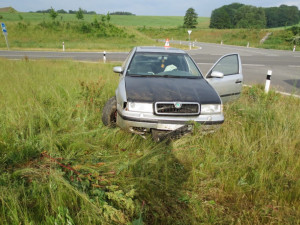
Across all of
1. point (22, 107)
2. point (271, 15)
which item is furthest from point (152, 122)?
point (271, 15)

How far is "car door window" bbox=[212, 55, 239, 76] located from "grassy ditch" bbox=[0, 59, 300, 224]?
1.36 meters

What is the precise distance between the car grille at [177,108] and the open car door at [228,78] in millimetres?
1347

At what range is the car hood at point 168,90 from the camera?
3.02 m

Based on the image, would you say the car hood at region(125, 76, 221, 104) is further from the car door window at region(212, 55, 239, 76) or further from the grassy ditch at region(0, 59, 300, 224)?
the car door window at region(212, 55, 239, 76)

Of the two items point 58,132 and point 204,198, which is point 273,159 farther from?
point 58,132

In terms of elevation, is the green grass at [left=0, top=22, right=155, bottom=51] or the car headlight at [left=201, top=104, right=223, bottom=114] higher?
the green grass at [left=0, top=22, right=155, bottom=51]

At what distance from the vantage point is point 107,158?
2.66 meters

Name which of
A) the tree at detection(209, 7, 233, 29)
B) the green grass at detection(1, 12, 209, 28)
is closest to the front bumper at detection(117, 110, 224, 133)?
the green grass at detection(1, 12, 209, 28)

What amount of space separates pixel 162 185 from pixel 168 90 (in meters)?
1.48

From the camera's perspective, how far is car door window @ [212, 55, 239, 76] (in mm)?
4602

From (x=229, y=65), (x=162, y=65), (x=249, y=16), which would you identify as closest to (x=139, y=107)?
(x=162, y=65)

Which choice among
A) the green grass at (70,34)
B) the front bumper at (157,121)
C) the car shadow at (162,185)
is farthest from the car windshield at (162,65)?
the green grass at (70,34)

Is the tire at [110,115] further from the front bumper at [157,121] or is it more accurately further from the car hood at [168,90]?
the front bumper at [157,121]

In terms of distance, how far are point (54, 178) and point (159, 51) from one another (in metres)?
3.34
